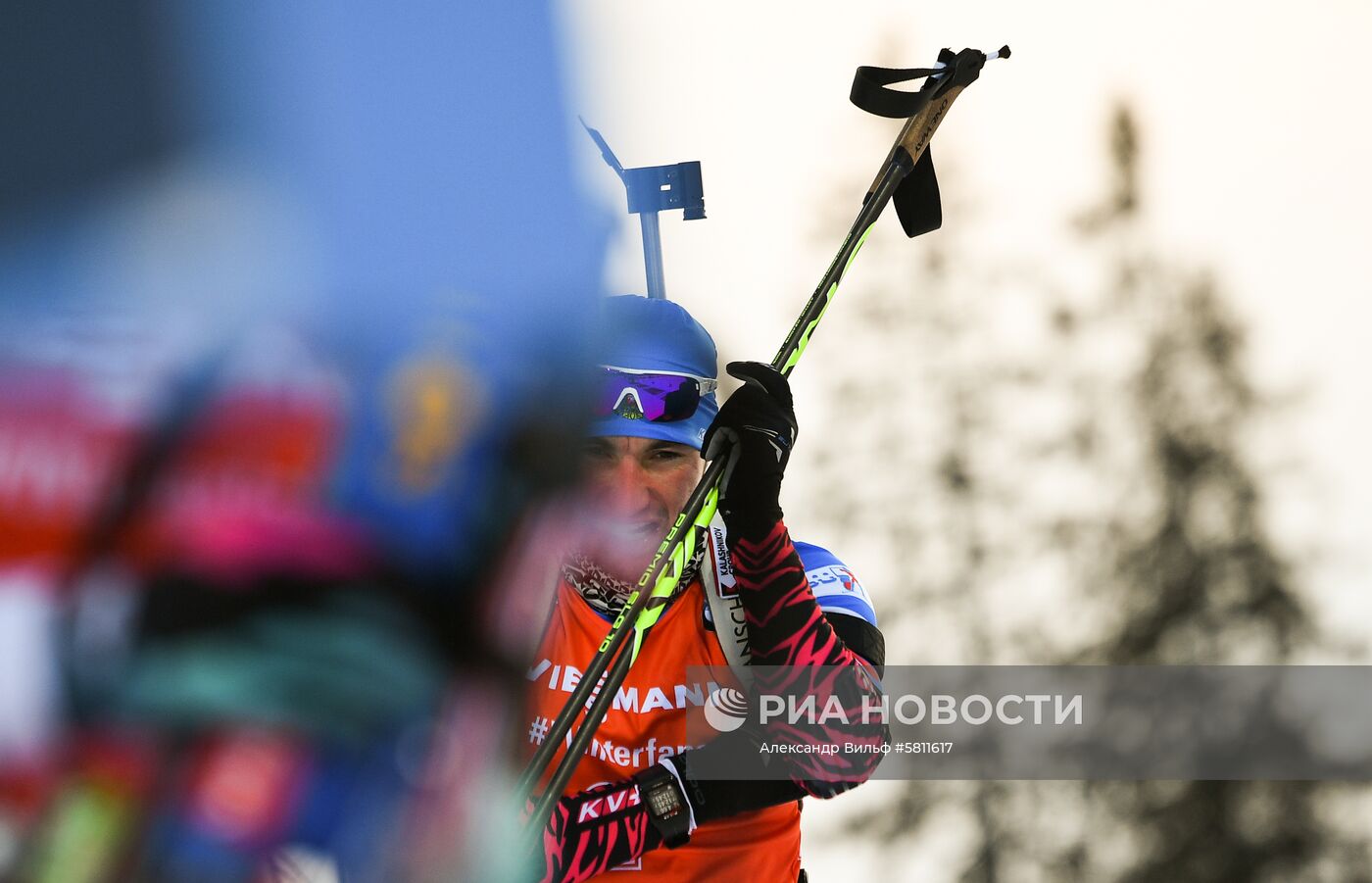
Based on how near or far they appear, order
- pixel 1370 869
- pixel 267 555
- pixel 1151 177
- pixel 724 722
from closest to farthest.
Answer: pixel 267 555 < pixel 724 722 < pixel 1151 177 < pixel 1370 869

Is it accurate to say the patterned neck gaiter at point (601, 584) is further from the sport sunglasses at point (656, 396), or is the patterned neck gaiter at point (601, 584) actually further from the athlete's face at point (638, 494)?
the sport sunglasses at point (656, 396)

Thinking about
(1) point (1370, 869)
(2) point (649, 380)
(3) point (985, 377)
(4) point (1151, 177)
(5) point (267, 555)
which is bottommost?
(1) point (1370, 869)

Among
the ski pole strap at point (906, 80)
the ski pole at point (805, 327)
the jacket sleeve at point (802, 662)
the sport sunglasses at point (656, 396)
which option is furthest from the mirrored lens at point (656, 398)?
the ski pole strap at point (906, 80)

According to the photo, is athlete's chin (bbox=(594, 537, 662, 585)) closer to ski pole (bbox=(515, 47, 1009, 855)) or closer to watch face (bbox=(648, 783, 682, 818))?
ski pole (bbox=(515, 47, 1009, 855))

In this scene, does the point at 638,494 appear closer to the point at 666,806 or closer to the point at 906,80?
the point at 666,806

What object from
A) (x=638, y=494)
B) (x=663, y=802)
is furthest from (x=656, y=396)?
(x=663, y=802)

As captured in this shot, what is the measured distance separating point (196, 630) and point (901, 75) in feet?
7.22

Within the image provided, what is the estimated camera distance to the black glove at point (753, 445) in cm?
235

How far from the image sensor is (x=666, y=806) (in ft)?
8.02

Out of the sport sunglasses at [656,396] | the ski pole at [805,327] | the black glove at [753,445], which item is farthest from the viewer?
the sport sunglasses at [656,396]

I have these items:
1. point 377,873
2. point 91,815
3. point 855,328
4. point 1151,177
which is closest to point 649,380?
point 377,873

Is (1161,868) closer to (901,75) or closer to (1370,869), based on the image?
(1370,869)

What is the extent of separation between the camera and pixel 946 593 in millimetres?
10258

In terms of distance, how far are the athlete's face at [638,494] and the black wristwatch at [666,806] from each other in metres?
0.42
